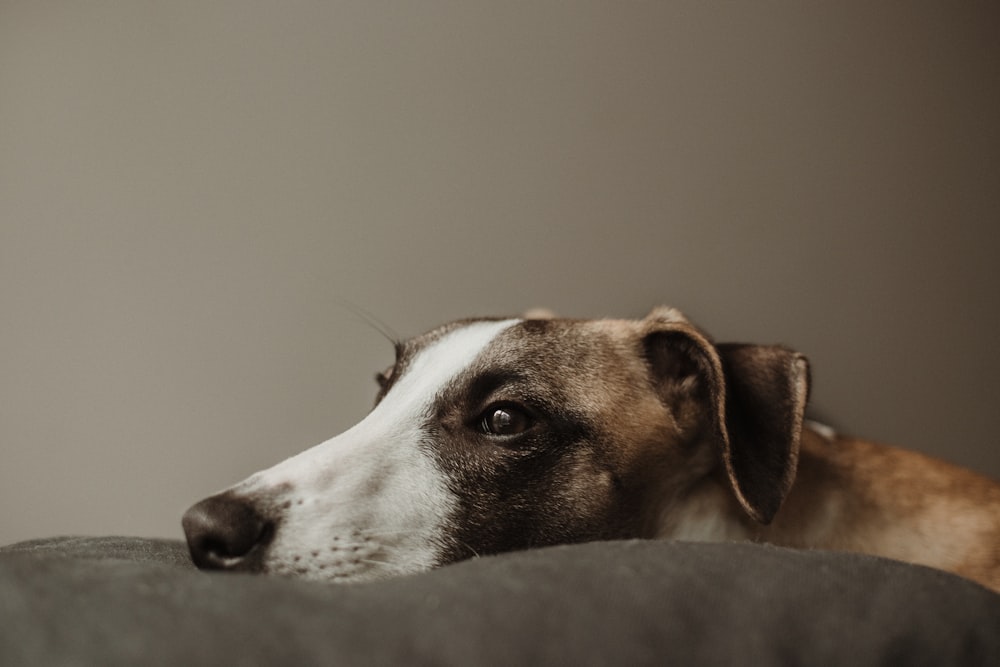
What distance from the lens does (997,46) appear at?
3131mm

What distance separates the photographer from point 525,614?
70 centimetres

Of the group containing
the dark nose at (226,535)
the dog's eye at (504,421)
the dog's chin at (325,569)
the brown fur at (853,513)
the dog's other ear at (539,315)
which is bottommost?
the brown fur at (853,513)

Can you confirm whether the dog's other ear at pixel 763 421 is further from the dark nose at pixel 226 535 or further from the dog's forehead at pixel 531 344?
the dark nose at pixel 226 535

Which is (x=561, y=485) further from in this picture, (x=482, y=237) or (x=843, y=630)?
(x=482, y=237)

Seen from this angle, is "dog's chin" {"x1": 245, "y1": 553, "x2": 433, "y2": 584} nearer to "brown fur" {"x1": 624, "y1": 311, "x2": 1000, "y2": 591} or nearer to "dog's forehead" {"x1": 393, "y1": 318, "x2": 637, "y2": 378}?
"dog's forehead" {"x1": 393, "y1": 318, "x2": 637, "y2": 378}

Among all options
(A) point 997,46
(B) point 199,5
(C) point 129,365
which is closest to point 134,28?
(B) point 199,5

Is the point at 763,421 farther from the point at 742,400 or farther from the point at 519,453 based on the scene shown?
the point at 519,453

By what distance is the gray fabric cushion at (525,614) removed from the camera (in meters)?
0.62

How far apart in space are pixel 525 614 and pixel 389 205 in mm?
2251

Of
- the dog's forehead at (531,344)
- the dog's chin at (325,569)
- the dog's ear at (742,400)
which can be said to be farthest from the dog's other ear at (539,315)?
the dog's chin at (325,569)

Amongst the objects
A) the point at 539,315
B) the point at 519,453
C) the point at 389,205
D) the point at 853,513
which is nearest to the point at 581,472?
the point at 519,453

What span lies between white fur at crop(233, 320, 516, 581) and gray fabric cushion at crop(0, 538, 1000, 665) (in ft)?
0.97

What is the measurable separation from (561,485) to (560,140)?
1.80 metres

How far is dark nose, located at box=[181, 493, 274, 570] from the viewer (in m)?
1.07
